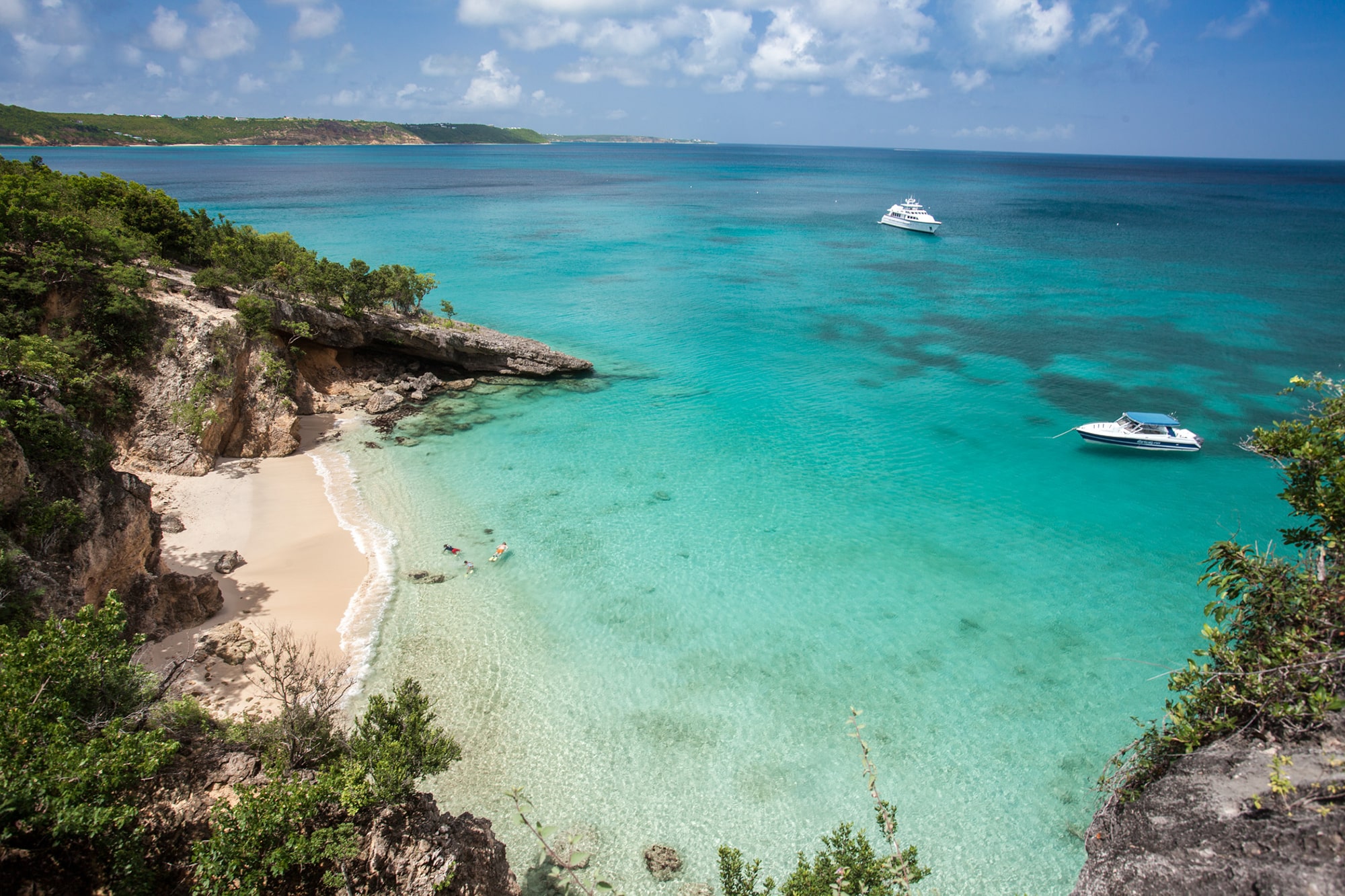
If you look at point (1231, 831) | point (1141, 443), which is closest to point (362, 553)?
point (1231, 831)

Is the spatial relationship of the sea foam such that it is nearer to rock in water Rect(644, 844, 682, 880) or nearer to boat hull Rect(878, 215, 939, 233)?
rock in water Rect(644, 844, 682, 880)

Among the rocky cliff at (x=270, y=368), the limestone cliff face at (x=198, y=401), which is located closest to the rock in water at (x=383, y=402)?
the rocky cliff at (x=270, y=368)

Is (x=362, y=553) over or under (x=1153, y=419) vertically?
under

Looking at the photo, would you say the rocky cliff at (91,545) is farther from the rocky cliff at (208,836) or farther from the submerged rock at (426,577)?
the rocky cliff at (208,836)

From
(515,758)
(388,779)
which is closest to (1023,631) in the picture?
(515,758)

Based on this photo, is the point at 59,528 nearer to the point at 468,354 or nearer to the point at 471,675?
the point at 471,675

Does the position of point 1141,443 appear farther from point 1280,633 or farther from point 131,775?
point 131,775

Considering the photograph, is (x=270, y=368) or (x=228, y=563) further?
(x=270, y=368)
